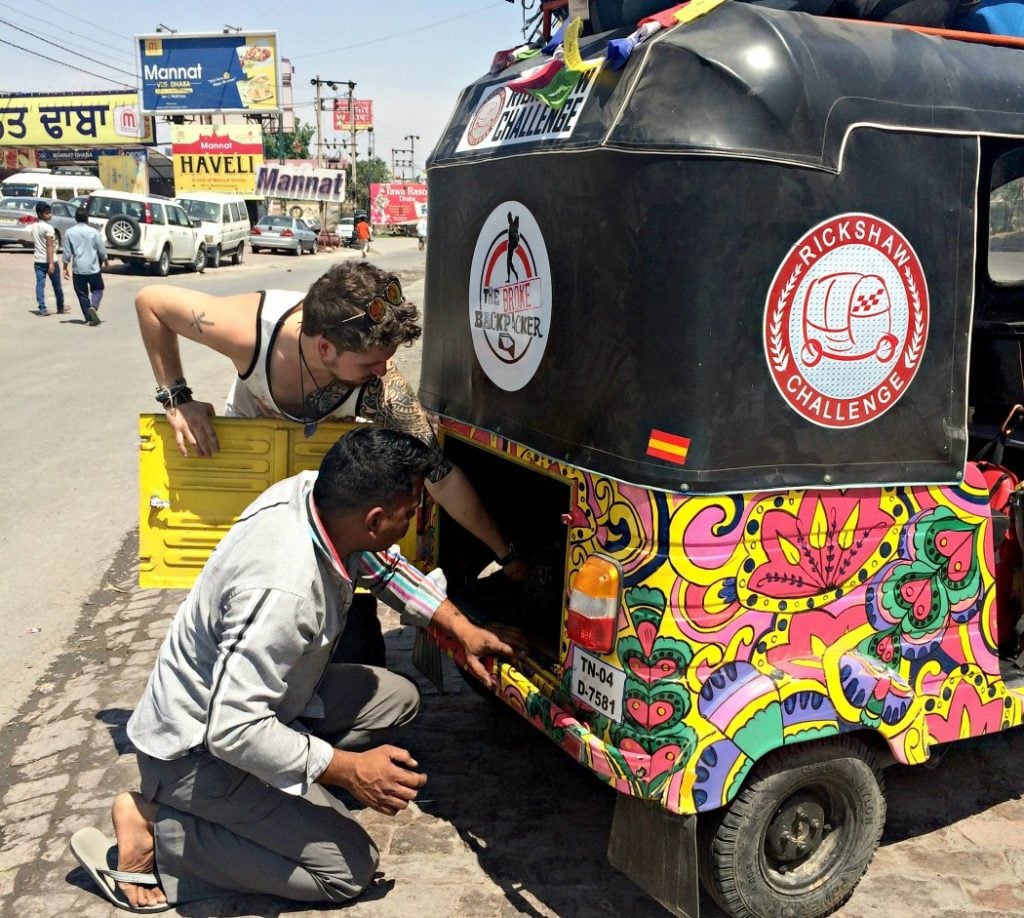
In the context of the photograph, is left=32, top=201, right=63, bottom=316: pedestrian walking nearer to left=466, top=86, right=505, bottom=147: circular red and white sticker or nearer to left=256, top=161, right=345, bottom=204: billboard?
left=466, top=86, right=505, bottom=147: circular red and white sticker

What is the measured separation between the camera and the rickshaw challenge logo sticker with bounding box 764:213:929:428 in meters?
2.57

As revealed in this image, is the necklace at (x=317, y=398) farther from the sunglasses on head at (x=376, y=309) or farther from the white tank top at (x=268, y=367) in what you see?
the sunglasses on head at (x=376, y=309)

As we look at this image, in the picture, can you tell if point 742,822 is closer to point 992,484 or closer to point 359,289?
point 992,484

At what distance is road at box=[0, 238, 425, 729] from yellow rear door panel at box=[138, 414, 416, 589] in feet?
→ 3.68

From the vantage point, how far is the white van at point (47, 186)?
110 feet

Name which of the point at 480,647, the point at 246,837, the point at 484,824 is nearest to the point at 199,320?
the point at 480,647

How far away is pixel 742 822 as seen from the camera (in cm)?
273

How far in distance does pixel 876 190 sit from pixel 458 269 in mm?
1460

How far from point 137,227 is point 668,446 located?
79.2ft

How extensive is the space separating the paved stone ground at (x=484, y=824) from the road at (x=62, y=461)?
0.49 meters

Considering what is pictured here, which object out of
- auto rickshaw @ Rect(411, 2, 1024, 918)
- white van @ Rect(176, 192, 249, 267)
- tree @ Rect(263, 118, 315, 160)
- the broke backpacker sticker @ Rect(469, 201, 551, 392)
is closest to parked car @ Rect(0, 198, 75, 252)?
white van @ Rect(176, 192, 249, 267)

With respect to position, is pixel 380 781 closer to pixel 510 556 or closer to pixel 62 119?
pixel 510 556

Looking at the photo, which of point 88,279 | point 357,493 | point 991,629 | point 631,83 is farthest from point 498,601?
point 88,279

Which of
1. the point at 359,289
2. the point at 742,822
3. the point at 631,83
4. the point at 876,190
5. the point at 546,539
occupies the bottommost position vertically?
the point at 742,822
